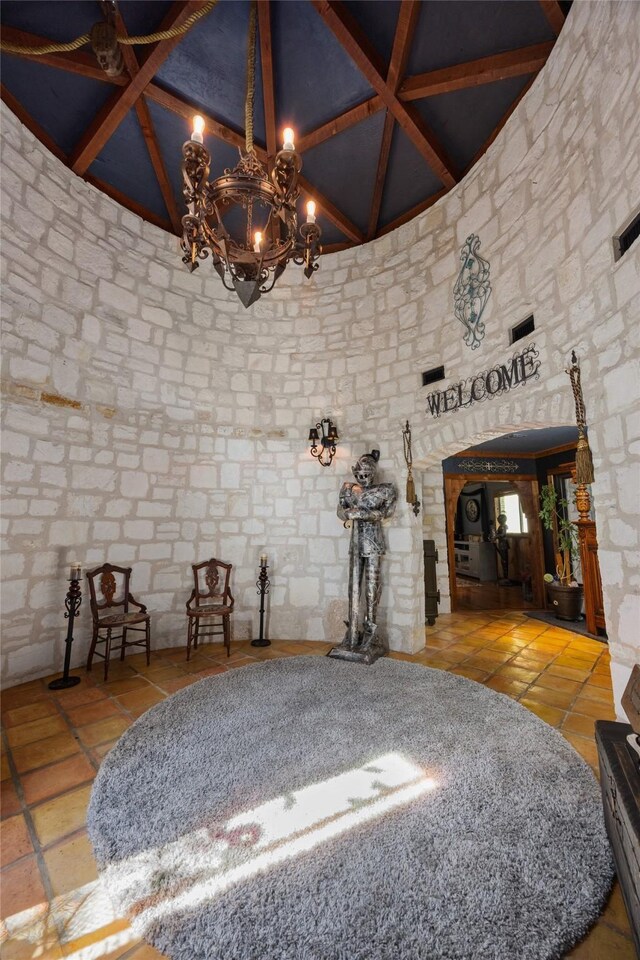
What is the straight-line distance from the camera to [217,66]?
3492mm

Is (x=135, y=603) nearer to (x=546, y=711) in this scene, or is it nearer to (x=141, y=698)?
(x=141, y=698)

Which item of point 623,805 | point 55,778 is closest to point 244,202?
point 623,805

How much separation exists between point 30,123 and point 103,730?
5474 mm

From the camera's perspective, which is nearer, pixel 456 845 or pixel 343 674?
pixel 456 845

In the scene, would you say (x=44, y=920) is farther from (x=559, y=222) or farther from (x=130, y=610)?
(x=559, y=222)

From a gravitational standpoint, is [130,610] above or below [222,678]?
above

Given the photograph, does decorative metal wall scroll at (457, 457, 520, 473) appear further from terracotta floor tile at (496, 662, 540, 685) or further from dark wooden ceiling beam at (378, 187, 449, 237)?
dark wooden ceiling beam at (378, 187, 449, 237)

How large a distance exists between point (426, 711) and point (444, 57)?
18.2ft

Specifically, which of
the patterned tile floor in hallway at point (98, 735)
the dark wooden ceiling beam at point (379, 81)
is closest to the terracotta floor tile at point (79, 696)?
the patterned tile floor in hallway at point (98, 735)

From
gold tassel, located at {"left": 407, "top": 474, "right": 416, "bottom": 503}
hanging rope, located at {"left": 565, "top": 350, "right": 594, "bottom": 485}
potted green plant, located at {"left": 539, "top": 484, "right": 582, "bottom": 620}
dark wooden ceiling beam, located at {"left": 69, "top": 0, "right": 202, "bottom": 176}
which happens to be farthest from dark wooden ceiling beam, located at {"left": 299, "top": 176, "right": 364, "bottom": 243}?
potted green plant, located at {"left": 539, "top": 484, "right": 582, "bottom": 620}

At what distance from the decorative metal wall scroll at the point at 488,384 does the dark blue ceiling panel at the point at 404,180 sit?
2531mm

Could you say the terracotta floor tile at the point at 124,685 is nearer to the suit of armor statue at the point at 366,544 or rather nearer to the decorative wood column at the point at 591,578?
the suit of armor statue at the point at 366,544

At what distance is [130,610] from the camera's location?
13.6ft

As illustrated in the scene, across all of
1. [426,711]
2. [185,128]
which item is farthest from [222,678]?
[185,128]
